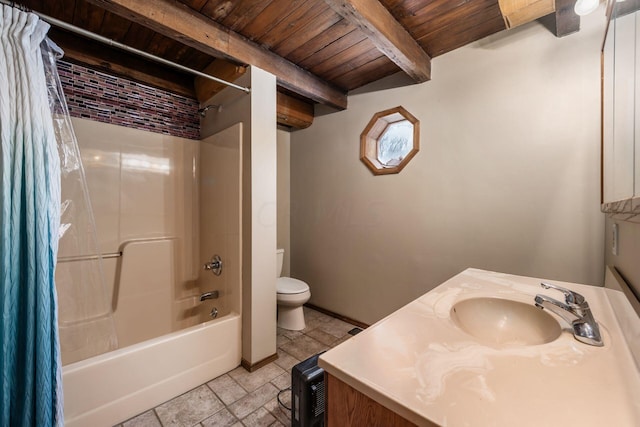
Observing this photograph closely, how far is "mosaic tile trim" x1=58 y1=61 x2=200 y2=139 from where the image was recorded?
6.08 feet

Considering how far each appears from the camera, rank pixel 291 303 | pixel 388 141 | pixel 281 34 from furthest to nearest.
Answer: pixel 388 141 → pixel 291 303 → pixel 281 34

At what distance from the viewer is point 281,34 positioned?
1717 millimetres

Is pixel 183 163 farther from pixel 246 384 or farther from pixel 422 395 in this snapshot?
pixel 422 395

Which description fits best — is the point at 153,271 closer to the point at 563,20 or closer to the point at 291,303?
the point at 291,303

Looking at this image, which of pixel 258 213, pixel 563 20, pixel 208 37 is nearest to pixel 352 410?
pixel 258 213

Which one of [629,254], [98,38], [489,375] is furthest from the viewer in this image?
[98,38]

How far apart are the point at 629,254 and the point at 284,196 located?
264 cm

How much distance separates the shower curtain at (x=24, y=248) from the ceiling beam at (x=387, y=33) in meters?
1.33

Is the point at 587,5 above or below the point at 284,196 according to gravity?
above

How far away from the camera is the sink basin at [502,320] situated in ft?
3.03

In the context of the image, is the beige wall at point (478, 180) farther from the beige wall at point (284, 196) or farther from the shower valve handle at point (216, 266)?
the shower valve handle at point (216, 266)

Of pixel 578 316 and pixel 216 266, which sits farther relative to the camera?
pixel 216 266

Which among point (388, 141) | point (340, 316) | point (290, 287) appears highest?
point (388, 141)

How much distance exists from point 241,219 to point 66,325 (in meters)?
1.04
